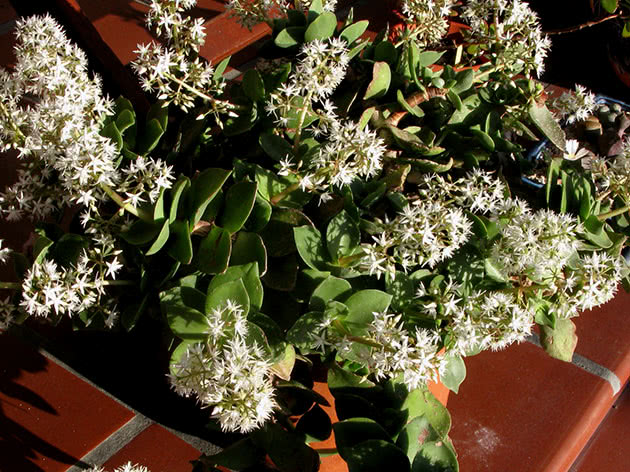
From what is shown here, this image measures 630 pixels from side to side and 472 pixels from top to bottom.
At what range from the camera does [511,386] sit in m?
0.93

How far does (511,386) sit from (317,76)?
22.2 inches

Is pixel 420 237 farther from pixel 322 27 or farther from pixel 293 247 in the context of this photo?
pixel 322 27

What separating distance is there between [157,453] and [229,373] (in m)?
0.35

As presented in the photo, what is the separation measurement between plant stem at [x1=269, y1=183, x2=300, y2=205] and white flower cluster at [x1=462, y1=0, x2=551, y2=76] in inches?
14.3

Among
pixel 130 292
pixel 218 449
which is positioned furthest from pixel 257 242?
pixel 218 449

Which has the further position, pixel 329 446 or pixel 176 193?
pixel 329 446

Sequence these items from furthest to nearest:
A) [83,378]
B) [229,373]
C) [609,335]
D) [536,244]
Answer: [609,335]
[83,378]
[536,244]
[229,373]

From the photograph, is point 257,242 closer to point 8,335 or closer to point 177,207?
point 177,207

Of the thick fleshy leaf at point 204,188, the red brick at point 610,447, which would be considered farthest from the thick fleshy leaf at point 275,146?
the red brick at point 610,447

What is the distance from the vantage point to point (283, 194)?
0.70 metres

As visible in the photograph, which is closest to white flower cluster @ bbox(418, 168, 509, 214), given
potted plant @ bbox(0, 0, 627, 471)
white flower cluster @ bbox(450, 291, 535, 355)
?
potted plant @ bbox(0, 0, 627, 471)

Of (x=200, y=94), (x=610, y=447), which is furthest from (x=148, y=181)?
(x=610, y=447)

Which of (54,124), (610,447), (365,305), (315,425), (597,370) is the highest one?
(54,124)

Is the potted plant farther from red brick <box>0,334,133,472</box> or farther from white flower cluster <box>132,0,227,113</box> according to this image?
red brick <box>0,334,133,472</box>
